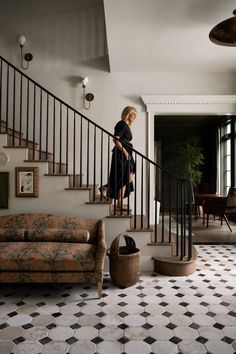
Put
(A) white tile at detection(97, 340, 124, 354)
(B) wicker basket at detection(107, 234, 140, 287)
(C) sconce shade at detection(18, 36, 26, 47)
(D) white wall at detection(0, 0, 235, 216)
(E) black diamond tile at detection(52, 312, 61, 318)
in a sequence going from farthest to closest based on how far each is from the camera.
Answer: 1. (D) white wall at detection(0, 0, 235, 216)
2. (C) sconce shade at detection(18, 36, 26, 47)
3. (B) wicker basket at detection(107, 234, 140, 287)
4. (E) black diamond tile at detection(52, 312, 61, 318)
5. (A) white tile at detection(97, 340, 124, 354)

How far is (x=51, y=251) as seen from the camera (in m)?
3.25

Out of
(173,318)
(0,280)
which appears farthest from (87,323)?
(0,280)

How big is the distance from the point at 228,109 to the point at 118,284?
12.8ft

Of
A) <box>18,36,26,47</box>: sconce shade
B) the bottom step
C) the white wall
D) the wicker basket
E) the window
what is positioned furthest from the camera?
the window

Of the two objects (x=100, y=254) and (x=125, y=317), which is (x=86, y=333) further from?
(x=100, y=254)

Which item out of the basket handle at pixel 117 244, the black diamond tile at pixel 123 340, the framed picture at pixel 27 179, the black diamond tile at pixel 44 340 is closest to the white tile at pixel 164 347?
the black diamond tile at pixel 123 340

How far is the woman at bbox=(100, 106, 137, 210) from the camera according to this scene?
4.03m

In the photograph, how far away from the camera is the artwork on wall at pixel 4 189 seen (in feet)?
13.2

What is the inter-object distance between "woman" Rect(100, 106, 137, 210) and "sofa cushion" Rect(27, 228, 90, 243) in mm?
676

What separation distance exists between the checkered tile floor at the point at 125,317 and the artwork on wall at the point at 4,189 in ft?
3.65

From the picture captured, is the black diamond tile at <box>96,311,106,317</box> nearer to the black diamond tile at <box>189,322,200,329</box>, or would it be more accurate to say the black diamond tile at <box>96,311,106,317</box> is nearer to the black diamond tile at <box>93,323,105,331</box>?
the black diamond tile at <box>93,323,105,331</box>

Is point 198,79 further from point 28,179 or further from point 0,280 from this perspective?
point 0,280

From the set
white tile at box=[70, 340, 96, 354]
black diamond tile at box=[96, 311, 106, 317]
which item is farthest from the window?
white tile at box=[70, 340, 96, 354]

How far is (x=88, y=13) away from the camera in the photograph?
5527mm
